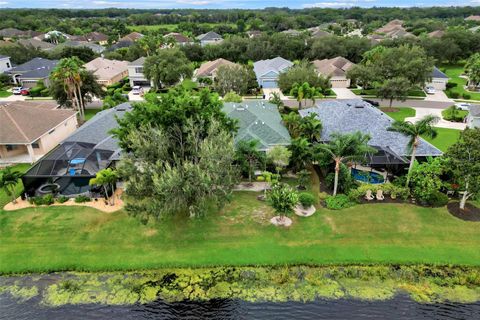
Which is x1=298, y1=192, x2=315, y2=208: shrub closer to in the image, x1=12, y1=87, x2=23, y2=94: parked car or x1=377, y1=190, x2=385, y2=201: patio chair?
x1=377, y1=190, x2=385, y2=201: patio chair

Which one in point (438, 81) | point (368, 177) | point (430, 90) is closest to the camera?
point (368, 177)

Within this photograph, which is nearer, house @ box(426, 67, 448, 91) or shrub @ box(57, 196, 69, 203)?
shrub @ box(57, 196, 69, 203)

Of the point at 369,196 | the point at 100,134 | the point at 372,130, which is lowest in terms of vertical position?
the point at 369,196

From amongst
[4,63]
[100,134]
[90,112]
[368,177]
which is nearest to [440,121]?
[368,177]

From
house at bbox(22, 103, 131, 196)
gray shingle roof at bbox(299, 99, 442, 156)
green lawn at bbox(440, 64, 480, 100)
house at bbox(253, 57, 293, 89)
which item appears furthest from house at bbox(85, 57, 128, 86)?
green lawn at bbox(440, 64, 480, 100)

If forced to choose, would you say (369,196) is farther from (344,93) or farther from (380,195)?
(344,93)

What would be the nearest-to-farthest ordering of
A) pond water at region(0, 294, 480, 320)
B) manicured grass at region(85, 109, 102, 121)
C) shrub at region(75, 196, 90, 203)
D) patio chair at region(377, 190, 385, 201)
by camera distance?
1. pond water at region(0, 294, 480, 320)
2. patio chair at region(377, 190, 385, 201)
3. shrub at region(75, 196, 90, 203)
4. manicured grass at region(85, 109, 102, 121)

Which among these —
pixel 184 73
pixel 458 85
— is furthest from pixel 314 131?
pixel 458 85
